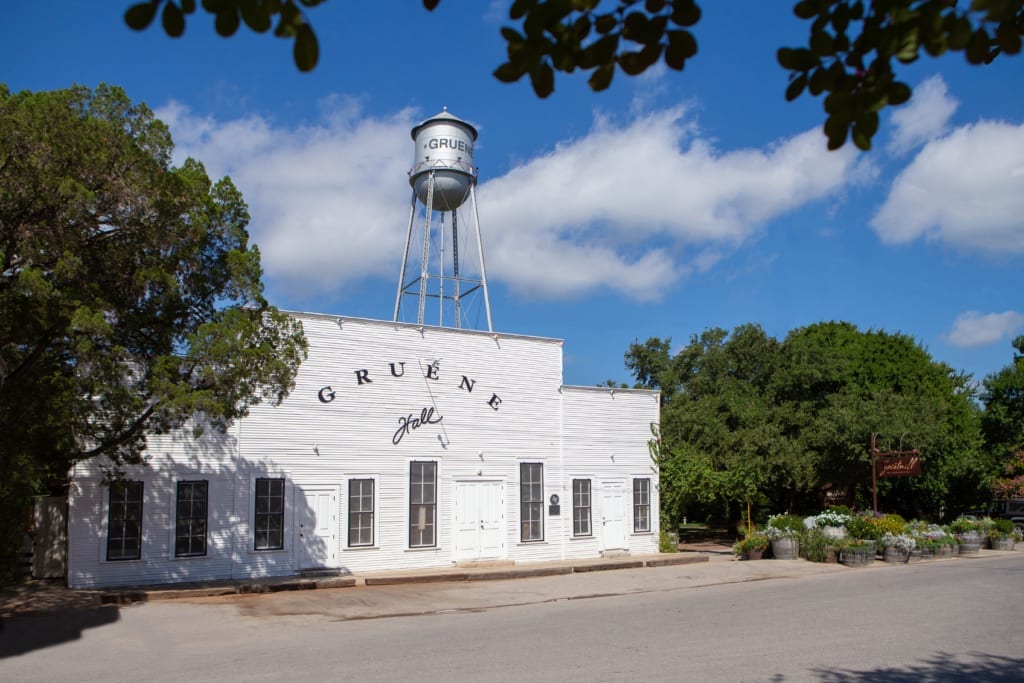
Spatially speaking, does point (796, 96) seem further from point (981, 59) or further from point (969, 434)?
point (969, 434)

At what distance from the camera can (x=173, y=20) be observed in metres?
2.78

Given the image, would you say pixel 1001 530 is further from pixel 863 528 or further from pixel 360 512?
pixel 360 512

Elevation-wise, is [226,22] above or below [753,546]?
above

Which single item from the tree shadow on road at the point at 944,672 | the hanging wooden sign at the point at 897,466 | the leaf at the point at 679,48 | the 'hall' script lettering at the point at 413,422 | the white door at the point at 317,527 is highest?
the leaf at the point at 679,48

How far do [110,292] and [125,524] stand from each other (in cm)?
568

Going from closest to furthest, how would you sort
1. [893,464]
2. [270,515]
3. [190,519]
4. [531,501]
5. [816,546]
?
[190,519] → [270,515] → [531,501] → [816,546] → [893,464]

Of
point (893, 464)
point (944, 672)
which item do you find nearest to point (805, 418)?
point (893, 464)

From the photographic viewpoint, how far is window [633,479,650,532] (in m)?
24.6

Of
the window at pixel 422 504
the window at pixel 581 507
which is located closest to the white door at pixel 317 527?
the window at pixel 422 504

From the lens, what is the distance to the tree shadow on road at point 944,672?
881 centimetres

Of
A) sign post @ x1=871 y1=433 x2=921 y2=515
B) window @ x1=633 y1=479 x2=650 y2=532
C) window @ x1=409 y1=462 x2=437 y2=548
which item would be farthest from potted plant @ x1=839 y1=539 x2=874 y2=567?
window @ x1=409 y1=462 x2=437 y2=548

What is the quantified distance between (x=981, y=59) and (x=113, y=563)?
17.9 meters

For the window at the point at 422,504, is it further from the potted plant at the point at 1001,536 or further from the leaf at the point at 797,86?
the potted plant at the point at 1001,536

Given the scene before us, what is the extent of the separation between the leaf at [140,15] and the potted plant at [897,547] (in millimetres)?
24549
